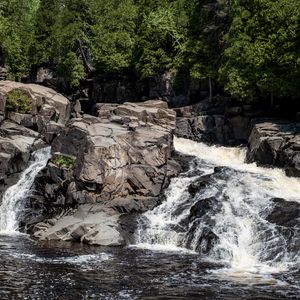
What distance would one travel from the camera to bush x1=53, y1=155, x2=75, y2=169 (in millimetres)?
39406

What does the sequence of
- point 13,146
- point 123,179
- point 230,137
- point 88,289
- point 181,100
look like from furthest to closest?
point 181,100 < point 230,137 < point 13,146 < point 123,179 < point 88,289

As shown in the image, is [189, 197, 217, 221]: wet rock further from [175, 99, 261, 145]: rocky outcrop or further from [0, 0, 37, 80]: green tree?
[0, 0, 37, 80]: green tree

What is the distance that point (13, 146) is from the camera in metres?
44.2

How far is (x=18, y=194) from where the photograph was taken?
39.7 meters

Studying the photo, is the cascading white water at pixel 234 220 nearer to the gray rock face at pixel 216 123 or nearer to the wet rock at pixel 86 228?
the wet rock at pixel 86 228

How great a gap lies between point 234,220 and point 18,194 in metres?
18.3

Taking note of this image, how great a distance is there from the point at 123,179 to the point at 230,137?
17.8 metres

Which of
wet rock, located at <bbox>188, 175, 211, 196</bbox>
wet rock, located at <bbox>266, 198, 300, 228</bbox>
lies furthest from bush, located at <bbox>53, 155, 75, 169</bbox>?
wet rock, located at <bbox>266, 198, 300, 228</bbox>

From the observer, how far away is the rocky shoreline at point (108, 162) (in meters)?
33.8

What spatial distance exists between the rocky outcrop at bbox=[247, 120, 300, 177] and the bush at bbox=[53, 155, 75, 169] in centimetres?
1639

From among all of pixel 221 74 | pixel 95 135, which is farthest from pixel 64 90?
pixel 95 135

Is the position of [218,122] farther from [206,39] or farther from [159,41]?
[159,41]

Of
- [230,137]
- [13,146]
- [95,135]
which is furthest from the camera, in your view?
[230,137]

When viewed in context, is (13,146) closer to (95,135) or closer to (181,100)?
(95,135)
